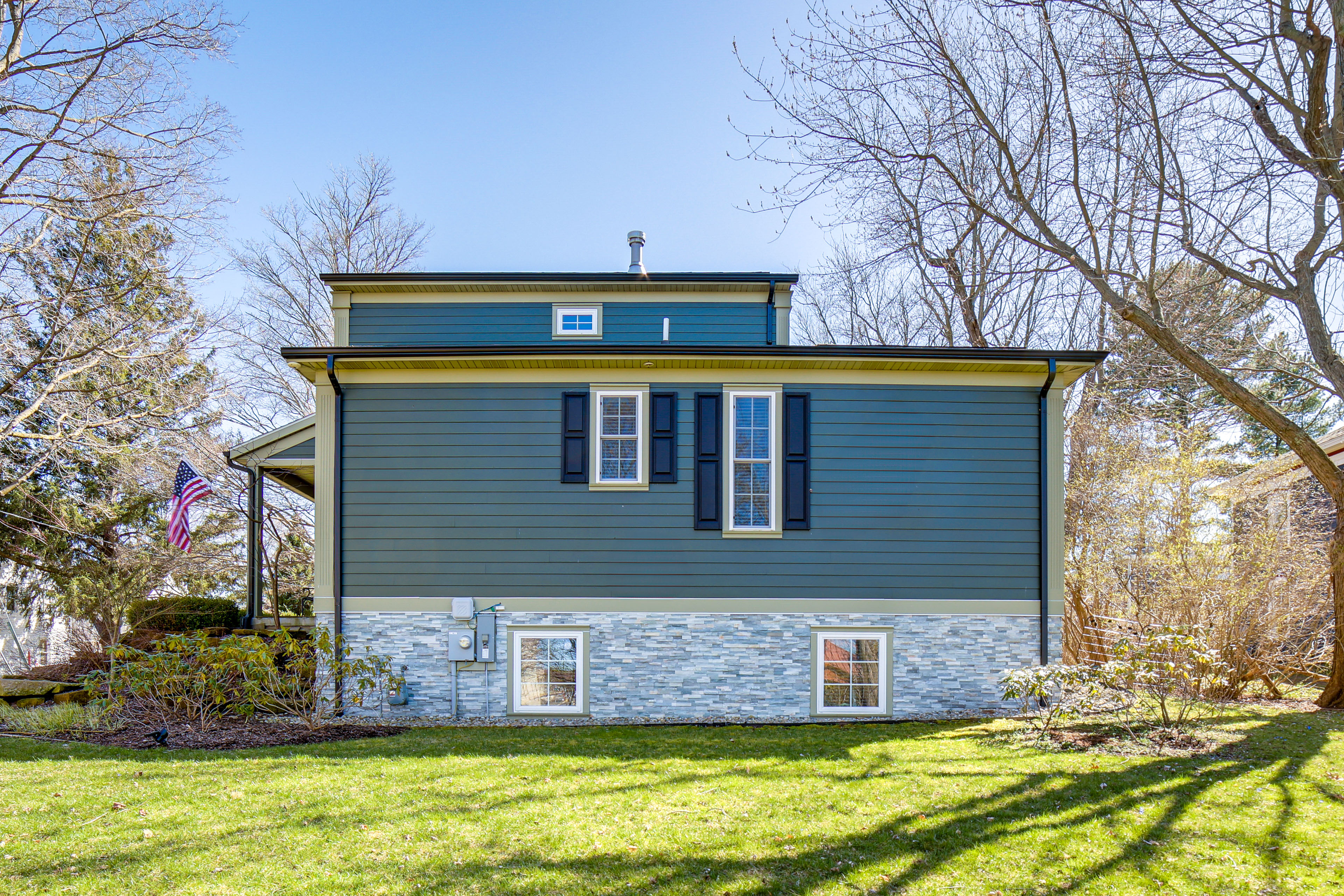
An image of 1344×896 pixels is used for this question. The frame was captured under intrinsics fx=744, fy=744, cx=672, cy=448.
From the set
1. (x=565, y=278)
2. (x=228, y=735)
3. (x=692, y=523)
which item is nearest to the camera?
(x=228, y=735)

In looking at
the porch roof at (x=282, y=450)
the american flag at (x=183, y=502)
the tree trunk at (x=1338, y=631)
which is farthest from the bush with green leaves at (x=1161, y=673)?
the american flag at (x=183, y=502)

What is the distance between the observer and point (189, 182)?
41.8 ft

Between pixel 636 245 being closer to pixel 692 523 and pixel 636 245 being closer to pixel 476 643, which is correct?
pixel 692 523

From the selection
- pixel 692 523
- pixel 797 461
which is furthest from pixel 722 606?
pixel 797 461

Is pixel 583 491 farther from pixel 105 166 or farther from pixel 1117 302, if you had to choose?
pixel 105 166

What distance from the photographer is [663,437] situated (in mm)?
9078

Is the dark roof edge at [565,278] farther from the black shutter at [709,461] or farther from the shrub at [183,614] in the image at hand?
the shrub at [183,614]

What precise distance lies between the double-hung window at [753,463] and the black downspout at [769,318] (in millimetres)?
3282

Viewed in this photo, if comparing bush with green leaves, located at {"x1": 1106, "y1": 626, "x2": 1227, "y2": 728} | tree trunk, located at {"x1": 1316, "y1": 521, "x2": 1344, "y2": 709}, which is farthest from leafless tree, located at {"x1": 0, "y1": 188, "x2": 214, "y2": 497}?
tree trunk, located at {"x1": 1316, "y1": 521, "x2": 1344, "y2": 709}

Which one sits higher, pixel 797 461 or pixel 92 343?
pixel 92 343

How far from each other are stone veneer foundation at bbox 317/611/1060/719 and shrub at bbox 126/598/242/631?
5347 millimetres

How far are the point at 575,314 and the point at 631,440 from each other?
392 cm

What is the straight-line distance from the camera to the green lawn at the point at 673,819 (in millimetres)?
4133

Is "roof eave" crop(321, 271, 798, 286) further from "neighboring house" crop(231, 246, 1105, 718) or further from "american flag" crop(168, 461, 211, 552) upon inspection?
"american flag" crop(168, 461, 211, 552)
